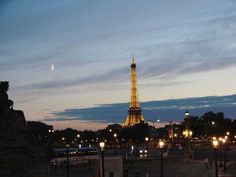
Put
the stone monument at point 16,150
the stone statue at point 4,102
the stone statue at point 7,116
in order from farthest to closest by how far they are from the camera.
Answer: the stone statue at point 4,102, the stone statue at point 7,116, the stone monument at point 16,150

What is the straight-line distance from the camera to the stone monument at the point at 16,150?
41.7m

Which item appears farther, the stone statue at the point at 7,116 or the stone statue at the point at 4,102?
the stone statue at the point at 4,102

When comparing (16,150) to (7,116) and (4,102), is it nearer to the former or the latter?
(7,116)

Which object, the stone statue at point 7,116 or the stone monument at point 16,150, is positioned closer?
the stone monument at point 16,150

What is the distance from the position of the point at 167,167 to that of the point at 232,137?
135945mm

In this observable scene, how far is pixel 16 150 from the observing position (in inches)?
1650

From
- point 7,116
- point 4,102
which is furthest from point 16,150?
point 4,102

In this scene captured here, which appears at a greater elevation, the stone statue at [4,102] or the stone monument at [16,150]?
the stone statue at [4,102]

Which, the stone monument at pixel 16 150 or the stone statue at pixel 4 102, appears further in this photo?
the stone statue at pixel 4 102

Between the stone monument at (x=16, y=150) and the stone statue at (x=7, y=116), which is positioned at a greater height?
the stone statue at (x=7, y=116)

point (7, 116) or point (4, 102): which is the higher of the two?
point (4, 102)

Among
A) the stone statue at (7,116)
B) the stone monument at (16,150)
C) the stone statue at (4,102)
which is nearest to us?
the stone monument at (16,150)

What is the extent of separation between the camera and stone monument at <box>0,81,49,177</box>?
41.7 m

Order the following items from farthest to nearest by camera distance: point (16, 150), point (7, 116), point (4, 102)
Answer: point (4, 102) → point (7, 116) → point (16, 150)
